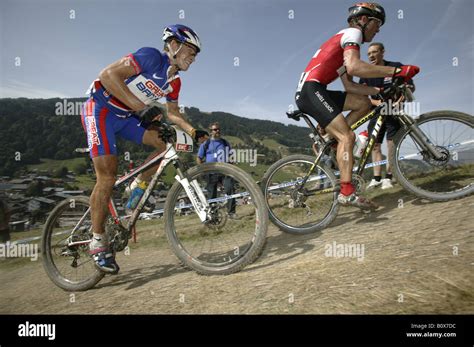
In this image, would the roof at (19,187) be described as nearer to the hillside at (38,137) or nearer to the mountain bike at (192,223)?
the hillside at (38,137)

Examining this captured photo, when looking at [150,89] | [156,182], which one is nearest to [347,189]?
[156,182]

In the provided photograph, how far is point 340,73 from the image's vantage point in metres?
4.31

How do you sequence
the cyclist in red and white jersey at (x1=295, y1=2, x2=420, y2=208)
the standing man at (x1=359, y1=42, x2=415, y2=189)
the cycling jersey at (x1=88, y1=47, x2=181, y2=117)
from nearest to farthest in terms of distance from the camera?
1. the cycling jersey at (x1=88, y1=47, x2=181, y2=117)
2. the cyclist in red and white jersey at (x1=295, y1=2, x2=420, y2=208)
3. the standing man at (x1=359, y1=42, x2=415, y2=189)

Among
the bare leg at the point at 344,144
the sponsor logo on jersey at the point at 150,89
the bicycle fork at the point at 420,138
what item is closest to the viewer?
the sponsor logo on jersey at the point at 150,89

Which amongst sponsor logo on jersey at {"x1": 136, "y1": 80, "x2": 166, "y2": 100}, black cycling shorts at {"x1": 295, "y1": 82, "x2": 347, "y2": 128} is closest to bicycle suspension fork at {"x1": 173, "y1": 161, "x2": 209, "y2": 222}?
sponsor logo on jersey at {"x1": 136, "y1": 80, "x2": 166, "y2": 100}

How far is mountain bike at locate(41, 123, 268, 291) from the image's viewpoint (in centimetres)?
303

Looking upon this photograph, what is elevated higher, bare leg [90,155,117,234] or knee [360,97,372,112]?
knee [360,97,372,112]

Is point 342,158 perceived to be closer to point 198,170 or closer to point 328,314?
point 198,170

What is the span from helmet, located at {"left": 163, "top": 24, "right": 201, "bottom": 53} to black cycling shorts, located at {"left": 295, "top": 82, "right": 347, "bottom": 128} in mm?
1786

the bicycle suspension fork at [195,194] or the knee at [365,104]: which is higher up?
the knee at [365,104]

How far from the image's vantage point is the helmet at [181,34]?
3.45 metres

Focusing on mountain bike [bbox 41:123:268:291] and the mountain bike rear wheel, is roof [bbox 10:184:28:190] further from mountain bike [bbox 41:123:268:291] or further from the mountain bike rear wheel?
mountain bike [bbox 41:123:268:291]

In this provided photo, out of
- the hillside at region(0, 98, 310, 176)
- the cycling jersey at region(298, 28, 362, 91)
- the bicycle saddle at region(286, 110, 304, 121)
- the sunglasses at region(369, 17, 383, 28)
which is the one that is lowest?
the bicycle saddle at region(286, 110, 304, 121)

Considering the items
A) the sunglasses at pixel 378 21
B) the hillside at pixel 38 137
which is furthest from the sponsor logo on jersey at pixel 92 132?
the hillside at pixel 38 137
